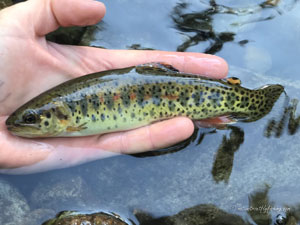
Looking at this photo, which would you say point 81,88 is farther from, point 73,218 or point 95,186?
point 73,218

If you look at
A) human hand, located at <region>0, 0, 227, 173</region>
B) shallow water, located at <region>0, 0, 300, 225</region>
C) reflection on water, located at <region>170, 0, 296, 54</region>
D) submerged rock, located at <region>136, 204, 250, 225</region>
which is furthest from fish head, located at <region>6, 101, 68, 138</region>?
reflection on water, located at <region>170, 0, 296, 54</region>

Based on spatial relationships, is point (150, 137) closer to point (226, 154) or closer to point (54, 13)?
point (226, 154)

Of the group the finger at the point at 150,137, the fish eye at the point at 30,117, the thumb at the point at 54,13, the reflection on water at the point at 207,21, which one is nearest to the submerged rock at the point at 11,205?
the fish eye at the point at 30,117

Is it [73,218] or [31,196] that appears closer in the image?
[73,218]

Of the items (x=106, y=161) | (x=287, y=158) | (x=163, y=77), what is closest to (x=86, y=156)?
(x=106, y=161)

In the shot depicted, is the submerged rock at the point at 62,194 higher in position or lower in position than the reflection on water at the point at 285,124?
lower

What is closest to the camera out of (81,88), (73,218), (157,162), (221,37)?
(73,218)

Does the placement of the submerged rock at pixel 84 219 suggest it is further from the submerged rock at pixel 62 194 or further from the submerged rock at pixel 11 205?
the submerged rock at pixel 11 205

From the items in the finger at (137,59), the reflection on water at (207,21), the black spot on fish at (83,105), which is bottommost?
the black spot on fish at (83,105)
